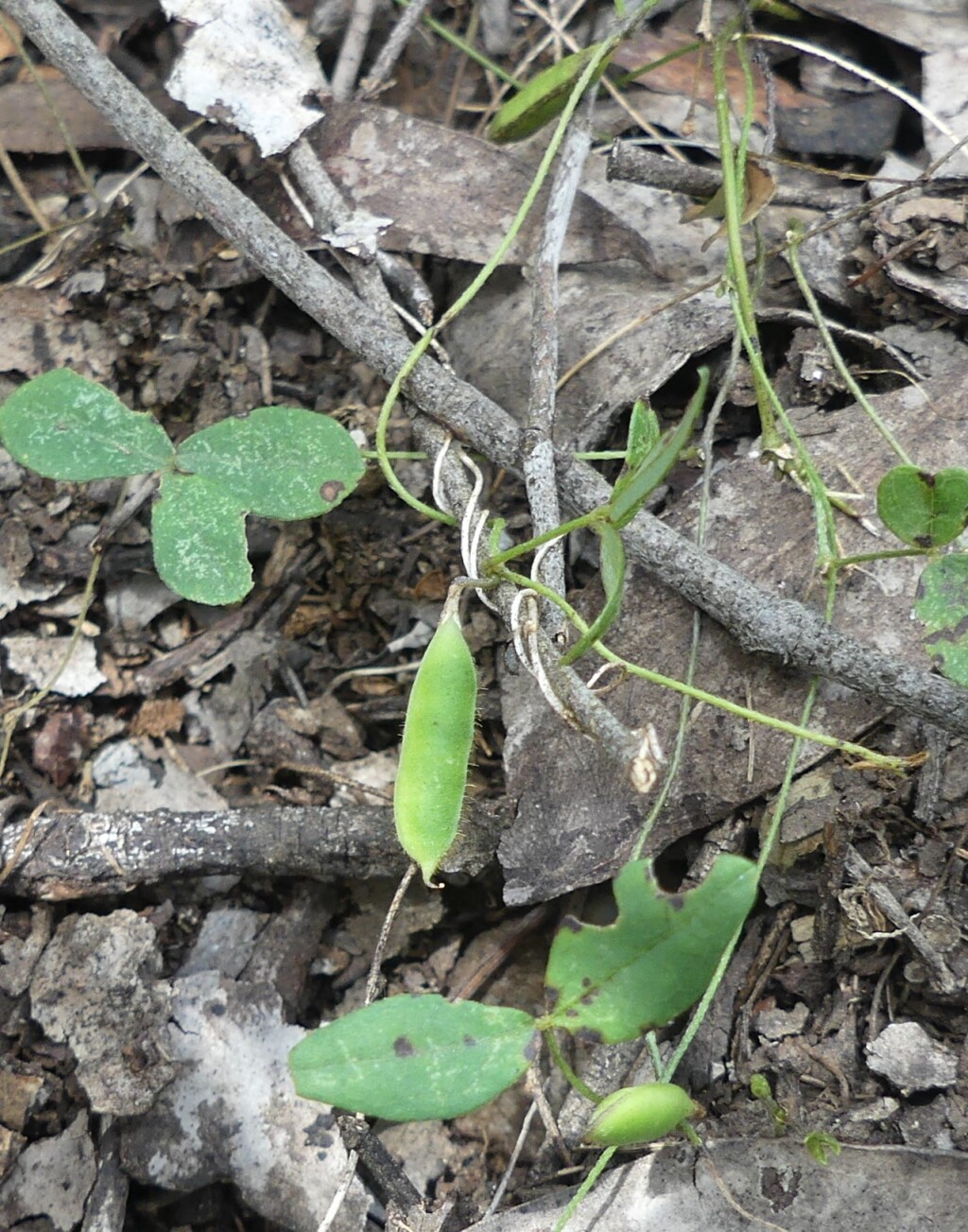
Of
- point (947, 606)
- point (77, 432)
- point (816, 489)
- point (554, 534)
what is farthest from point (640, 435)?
point (77, 432)

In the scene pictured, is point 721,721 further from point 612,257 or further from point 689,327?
point 612,257

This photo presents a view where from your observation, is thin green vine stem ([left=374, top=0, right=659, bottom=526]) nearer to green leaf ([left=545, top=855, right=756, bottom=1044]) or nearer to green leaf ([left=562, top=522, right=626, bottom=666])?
green leaf ([left=562, top=522, right=626, bottom=666])

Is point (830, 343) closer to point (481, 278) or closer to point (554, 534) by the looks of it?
point (481, 278)

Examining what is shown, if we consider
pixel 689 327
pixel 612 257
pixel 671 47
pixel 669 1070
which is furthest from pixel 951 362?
pixel 669 1070

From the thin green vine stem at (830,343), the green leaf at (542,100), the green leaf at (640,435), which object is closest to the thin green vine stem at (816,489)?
the thin green vine stem at (830,343)

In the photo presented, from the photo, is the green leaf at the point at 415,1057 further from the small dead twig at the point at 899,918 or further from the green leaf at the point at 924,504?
the green leaf at the point at 924,504
